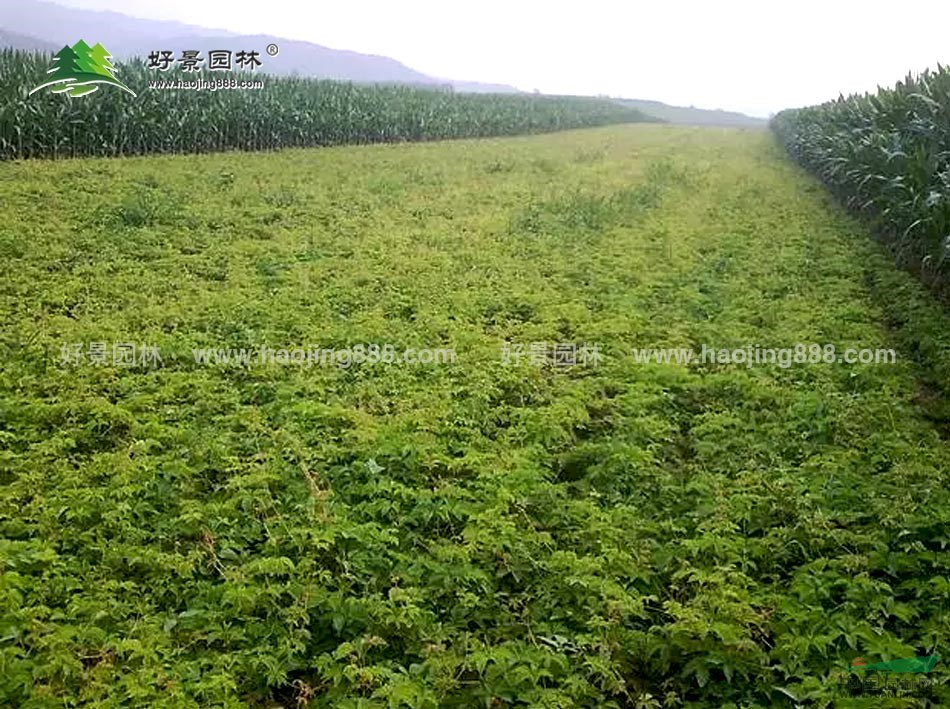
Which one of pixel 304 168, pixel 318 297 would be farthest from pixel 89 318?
pixel 304 168

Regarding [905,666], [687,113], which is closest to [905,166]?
[905,666]

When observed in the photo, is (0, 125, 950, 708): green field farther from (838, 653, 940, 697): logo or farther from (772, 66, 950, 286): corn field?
(772, 66, 950, 286): corn field

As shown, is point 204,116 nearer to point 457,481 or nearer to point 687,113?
point 457,481

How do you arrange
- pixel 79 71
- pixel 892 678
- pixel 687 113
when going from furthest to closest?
pixel 687 113, pixel 79 71, pixel 892 678

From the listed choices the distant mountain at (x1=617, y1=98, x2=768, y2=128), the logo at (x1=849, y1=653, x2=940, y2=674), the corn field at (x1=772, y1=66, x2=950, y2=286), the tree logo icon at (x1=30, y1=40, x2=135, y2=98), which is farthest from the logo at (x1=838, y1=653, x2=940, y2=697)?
the distant mountain at (x1=617, y1=98, x2=768, y2=128)

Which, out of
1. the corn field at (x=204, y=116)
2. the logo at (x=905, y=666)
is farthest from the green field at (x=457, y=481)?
the corn field at (x=204, y=116)

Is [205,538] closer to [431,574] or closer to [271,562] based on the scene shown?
[271,562]
